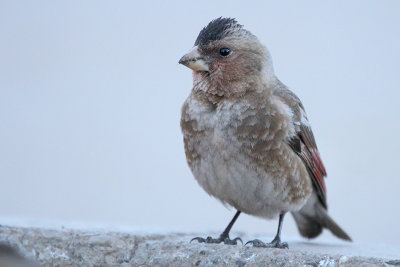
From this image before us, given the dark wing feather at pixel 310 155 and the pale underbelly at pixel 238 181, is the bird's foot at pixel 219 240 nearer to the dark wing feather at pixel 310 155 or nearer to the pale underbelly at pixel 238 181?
the pale underbelly at pixel 238 181

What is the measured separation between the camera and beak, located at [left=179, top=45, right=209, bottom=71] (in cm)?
384

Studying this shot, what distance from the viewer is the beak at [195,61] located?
151 inches

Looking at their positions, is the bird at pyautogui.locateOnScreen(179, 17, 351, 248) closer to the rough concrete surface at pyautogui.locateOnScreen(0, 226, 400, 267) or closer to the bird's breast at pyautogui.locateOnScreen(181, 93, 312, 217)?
the bird's breast at pyautogui.locateOnScreen(181, 93, 312, 217)

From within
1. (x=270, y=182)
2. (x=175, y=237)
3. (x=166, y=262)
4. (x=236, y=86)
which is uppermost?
(x=236, y=86)

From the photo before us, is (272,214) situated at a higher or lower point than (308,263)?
higher

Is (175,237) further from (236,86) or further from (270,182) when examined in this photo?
(236,86)

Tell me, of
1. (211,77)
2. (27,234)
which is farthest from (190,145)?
(27,234)

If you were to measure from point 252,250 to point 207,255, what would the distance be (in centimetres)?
23

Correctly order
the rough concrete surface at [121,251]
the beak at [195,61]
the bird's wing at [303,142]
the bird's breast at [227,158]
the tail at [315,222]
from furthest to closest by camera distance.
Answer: the tail at [315,222] < the bird's wing at [303,142] < the beak at [195,61] < the bird's breast at [227,158] < the rough concrete surface at [121,251]

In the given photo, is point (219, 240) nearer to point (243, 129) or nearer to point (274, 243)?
point (274, 243)

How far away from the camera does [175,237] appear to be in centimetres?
420

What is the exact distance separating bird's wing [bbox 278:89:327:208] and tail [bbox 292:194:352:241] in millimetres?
425

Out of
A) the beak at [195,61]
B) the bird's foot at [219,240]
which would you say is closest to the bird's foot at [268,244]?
the bird's foot at [219,240]

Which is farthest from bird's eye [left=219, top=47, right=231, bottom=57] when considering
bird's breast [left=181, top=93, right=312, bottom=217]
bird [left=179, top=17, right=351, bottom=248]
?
bird's breast [left=181, top=93, right=312, bottom=217]
